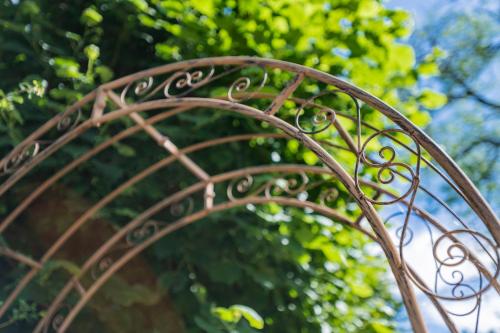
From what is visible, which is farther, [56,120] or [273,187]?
[273,187]

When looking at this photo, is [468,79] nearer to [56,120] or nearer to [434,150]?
[56,120]

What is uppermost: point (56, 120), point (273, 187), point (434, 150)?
point (273, 187)

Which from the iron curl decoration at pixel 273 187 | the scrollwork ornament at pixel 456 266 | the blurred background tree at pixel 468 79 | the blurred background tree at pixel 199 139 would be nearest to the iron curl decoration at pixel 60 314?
the blurred background tree at pixel 199 139

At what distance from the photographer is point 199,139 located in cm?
302

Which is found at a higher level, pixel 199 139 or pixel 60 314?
pixel 199 139

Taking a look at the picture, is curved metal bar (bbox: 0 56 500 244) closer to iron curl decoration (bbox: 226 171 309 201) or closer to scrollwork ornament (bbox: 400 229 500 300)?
scrollwork ornament (bbox: 400 229 500 300)

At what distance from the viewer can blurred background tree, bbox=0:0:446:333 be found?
2881 millimetres

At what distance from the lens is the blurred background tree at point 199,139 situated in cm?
288

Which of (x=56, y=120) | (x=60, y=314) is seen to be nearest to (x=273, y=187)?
(x=60, y=314)

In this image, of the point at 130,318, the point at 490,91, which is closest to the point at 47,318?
the point at 130,318

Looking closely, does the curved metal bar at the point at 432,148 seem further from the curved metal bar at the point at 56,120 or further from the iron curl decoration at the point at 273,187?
the iron curl decoration at the point at 273,187

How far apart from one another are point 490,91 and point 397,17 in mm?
3106

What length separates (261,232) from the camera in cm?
292

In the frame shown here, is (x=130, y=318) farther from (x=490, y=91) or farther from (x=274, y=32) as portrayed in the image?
(x=490, y=91)
